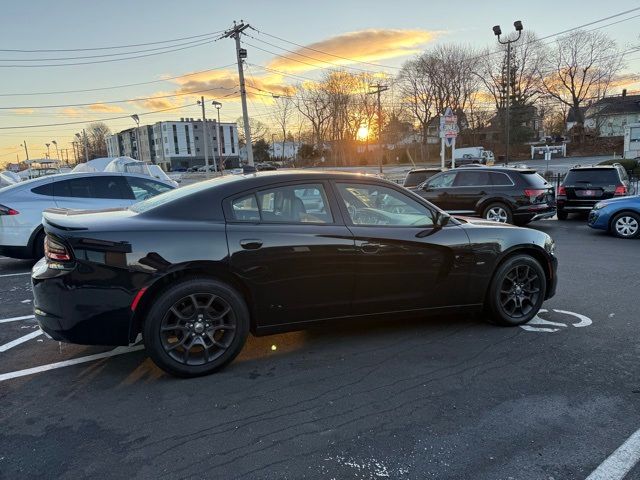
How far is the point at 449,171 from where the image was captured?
11.9 m

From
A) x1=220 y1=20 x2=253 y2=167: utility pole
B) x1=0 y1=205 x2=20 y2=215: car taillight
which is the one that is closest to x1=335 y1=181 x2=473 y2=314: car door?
x1=0 y1=205 x2=20 y2=215: car taillight

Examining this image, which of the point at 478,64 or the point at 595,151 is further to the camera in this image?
the point at 478,64

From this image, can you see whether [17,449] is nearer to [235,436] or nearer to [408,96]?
[235,436]

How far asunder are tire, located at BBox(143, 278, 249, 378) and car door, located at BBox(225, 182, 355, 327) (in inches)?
7.3

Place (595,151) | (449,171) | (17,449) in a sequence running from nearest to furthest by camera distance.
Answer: (17,449), (449,171), (595,151)

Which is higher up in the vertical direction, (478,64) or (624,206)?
(478,64)

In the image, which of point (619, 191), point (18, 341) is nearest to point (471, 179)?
point (619, 191)

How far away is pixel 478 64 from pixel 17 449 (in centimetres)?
7171

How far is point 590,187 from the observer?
38.6 ft

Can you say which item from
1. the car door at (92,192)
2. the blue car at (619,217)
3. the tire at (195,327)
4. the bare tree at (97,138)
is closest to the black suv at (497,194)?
the blue car at (619,217)

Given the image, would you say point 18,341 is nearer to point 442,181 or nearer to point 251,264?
point 251,264

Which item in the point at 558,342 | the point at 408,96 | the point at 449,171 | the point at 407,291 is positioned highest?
the point at 408,96

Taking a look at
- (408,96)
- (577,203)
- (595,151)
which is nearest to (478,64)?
(408,96)

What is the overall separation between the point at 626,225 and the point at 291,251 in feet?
30.4
